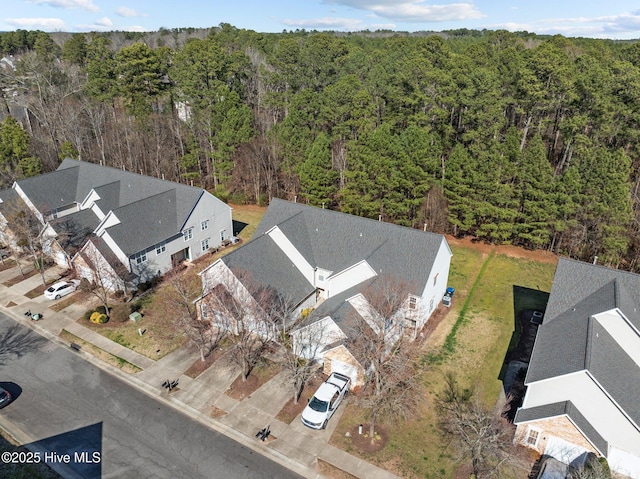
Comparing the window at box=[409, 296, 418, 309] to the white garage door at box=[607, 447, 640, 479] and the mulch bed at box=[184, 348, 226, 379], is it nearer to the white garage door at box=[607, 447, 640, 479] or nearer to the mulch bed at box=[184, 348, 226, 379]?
the white garage door at box=[607, 447, 640, 479]

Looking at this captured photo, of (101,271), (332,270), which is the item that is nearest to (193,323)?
(332,270)

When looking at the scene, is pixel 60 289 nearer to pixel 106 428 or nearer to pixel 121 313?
pixel 121 313

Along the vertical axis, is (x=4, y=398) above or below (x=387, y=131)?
below

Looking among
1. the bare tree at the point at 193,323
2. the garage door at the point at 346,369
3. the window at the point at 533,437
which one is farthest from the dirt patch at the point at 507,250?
the bare tree at the point at 193,323

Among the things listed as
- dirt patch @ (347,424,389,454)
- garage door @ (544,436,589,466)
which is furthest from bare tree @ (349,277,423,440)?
garage door @ (544,436,589,466)

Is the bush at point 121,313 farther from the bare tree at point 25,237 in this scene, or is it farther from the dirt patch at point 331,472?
the dirt patch at point 331,472

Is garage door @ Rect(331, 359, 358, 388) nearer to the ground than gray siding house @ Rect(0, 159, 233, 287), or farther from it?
nearer to the ground
